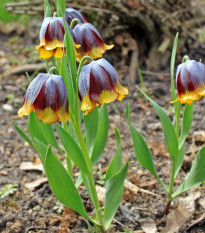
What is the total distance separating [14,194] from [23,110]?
0.80 m

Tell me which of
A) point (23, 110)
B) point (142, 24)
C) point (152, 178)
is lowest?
point (152, 178)

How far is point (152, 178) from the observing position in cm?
199

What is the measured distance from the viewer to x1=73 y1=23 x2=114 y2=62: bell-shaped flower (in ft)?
4.63

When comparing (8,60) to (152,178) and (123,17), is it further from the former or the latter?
(152,178)

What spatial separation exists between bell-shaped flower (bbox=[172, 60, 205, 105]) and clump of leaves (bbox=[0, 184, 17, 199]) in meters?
0.96

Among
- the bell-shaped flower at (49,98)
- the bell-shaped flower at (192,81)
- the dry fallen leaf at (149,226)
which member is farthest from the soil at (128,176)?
the bell-shaped flower at (192,81)

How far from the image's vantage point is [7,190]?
190 centimetres

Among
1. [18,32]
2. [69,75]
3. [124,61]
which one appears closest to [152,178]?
[69,75]

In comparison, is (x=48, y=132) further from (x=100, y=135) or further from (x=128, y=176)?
(x=128, y=176)

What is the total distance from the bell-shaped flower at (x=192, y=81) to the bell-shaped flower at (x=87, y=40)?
324 millimetres

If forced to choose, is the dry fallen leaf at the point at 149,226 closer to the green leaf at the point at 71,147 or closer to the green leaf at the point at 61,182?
the green leaf at the point at 61,182

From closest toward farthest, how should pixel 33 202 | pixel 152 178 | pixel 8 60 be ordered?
pixel 33 202
pixel 152 178
pixel 8 60

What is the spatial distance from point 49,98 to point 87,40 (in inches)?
13.3

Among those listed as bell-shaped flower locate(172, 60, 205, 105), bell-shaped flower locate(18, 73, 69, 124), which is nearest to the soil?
bell-shaped flower locate(18, 73, 69, 124)
